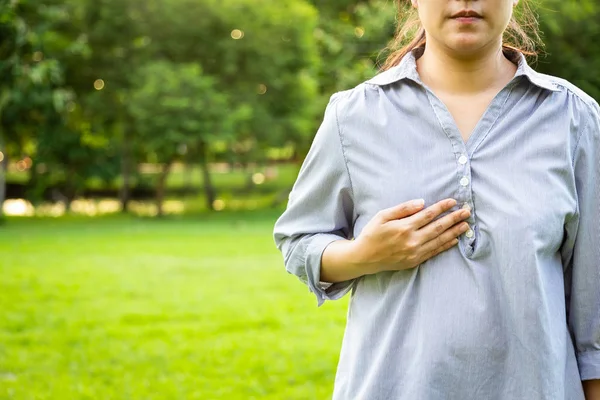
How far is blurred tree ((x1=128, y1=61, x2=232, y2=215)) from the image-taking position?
21.7 metres

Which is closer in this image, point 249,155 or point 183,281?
point 183,281

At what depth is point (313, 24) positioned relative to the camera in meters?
23.6

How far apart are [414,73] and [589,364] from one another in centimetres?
68

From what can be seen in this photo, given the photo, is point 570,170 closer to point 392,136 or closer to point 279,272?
point 392,136

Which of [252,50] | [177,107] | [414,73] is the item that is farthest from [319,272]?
[252,50]

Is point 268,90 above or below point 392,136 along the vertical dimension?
below

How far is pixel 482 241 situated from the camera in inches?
63.9

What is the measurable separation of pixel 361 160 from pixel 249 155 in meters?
25.6

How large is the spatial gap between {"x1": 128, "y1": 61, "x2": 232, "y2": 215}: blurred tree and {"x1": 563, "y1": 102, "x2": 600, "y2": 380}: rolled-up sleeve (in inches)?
795

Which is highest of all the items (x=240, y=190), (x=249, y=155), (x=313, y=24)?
(x=313, y=24)

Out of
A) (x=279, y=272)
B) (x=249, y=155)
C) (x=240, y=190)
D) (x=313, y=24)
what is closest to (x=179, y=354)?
(x=279, y=272)

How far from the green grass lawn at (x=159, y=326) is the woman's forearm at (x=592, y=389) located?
12.9 feet

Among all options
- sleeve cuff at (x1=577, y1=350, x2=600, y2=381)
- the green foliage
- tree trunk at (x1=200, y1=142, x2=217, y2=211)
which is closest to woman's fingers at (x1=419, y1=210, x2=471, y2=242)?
sleeve cuff at (x1=577, y1=350, x2=600, y2=381)

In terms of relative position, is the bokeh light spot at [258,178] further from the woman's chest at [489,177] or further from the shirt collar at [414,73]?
the woman's chest at [489,177]
